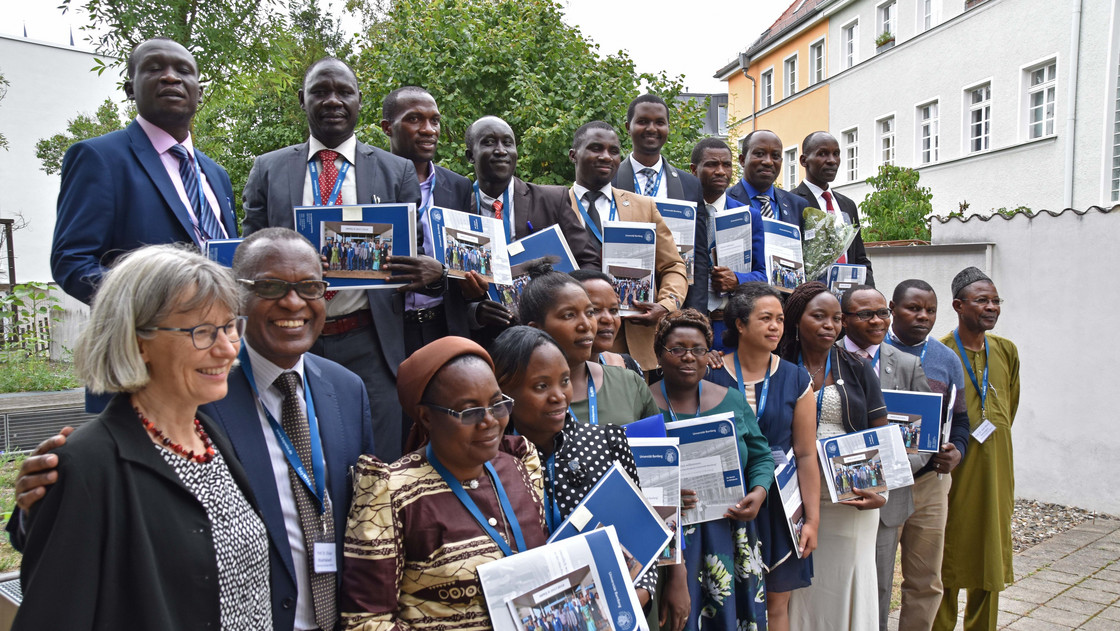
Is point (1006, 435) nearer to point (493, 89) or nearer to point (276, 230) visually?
point (276, 230)

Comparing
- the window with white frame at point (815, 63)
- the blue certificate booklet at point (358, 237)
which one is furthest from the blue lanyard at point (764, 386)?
the window with white frame at point (815, 63)

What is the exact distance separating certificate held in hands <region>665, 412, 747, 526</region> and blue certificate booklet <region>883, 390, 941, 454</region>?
1459 millimetres

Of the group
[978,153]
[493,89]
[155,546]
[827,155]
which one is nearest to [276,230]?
[155,546]

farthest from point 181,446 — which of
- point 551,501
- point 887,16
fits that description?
point 887,16

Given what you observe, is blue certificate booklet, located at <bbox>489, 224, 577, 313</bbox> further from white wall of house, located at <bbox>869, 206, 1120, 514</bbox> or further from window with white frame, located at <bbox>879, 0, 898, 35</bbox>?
window with white frame, located at <bbox>879, 0, 898, 35</bbox>

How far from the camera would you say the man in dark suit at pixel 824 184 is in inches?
240

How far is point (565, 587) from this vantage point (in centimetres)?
247

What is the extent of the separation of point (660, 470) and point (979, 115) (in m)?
18.8

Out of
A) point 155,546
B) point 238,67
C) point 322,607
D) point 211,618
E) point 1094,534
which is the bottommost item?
point 1094,534

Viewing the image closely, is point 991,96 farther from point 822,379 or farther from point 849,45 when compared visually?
point 822,379

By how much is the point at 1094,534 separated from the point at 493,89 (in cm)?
844

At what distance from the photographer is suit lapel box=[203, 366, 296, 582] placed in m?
2.37

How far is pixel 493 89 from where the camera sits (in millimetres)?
10227

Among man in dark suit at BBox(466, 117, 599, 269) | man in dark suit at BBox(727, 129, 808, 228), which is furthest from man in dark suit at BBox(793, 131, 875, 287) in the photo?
man in dark suit at BBox(466, 117, 599, 269)
